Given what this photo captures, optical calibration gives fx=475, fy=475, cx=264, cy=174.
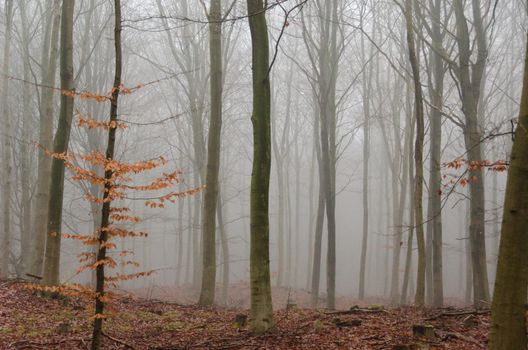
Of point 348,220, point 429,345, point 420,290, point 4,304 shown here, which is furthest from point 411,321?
point 348,220

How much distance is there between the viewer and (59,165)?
8594mm

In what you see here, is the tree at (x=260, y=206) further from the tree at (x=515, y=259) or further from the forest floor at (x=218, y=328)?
the tree at (x=515, y=259)

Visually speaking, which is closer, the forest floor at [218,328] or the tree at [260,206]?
the forest floor at [218,328]

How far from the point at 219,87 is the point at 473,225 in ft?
20.3

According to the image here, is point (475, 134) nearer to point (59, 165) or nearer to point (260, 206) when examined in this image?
point (260, 206)

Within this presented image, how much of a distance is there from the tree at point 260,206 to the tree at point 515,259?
3.37 metres

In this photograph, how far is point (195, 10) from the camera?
1947cm

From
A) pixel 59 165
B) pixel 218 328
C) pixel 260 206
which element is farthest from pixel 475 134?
pixel 59 165

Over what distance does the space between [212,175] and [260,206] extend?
11.7ft

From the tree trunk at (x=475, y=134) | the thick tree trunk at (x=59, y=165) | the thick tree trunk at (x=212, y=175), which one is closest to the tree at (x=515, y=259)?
the tree trunk at (x=475, y=134)

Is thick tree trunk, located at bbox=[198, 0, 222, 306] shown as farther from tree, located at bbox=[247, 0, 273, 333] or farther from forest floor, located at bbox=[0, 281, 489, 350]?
tree, located at bbox=[247, 0, 273, 333]

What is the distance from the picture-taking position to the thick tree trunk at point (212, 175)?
33.0 feet

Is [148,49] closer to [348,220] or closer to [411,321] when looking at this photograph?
[411,321]

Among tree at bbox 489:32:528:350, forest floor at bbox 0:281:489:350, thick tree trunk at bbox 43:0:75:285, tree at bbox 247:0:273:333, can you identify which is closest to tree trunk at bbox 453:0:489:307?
forest floor at bbox 0:281:489:350
